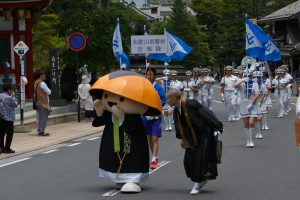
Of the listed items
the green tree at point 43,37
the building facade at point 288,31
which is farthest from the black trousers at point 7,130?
the building facade at point 288,31

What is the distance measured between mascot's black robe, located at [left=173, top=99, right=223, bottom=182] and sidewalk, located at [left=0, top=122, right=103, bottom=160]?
260 inches

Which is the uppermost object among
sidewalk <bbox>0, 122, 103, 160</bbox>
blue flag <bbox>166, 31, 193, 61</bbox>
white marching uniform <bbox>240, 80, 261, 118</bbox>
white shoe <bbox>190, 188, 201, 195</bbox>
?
blue flag <bbox>166, 31, 193, 61</bbox>

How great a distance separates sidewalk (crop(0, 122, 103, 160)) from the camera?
16.8m

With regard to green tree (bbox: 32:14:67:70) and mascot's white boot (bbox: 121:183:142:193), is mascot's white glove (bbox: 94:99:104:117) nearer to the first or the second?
mascot's white boot (bbox: 121:183:142:193)

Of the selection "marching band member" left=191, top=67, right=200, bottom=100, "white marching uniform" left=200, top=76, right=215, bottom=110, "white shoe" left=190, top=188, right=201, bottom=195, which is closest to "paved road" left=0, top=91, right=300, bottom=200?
"white shoe" left=190, top=188, right=201, bottom=195

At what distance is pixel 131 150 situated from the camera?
9703mm

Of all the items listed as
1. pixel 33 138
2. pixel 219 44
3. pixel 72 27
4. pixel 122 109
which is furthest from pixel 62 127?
pixel 219 44

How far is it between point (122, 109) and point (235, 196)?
6.84 ft

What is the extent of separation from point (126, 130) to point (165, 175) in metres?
1.99

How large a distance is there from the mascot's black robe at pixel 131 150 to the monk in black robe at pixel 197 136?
2.01ft

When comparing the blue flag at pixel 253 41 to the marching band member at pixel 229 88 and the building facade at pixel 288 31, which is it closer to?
the marching band member at pixel 229 88

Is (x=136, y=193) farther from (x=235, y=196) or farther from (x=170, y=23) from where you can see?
(x=170, y=23)

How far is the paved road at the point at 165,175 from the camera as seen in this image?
31.3 ft

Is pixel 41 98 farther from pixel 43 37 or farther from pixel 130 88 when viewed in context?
pixel 43 37
